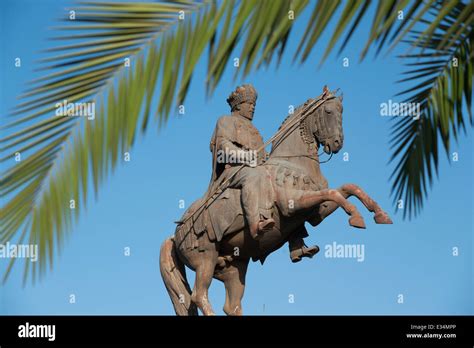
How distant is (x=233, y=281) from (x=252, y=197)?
1696 millimetres

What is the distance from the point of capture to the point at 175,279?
1160 centimetres

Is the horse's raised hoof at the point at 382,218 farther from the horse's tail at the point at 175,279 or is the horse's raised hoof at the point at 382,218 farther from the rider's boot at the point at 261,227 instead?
the horse's tail at the point at 175,279

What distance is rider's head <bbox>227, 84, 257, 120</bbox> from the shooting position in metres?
11.2

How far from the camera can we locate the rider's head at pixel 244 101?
11.2 meters

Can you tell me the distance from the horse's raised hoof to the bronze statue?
0.46ft

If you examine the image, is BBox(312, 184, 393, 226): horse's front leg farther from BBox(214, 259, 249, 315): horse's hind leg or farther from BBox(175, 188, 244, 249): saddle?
BBox(214, 259, 249, 315): horse's hind leg

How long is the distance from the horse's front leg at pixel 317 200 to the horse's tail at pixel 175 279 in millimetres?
2335

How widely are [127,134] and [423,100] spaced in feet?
7.36

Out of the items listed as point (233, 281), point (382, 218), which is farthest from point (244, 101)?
point (382, 218)

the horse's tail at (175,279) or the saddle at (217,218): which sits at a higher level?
the saddle at (217,218)

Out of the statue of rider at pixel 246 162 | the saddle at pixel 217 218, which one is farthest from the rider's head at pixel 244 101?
the saddle at pixel 217 218
